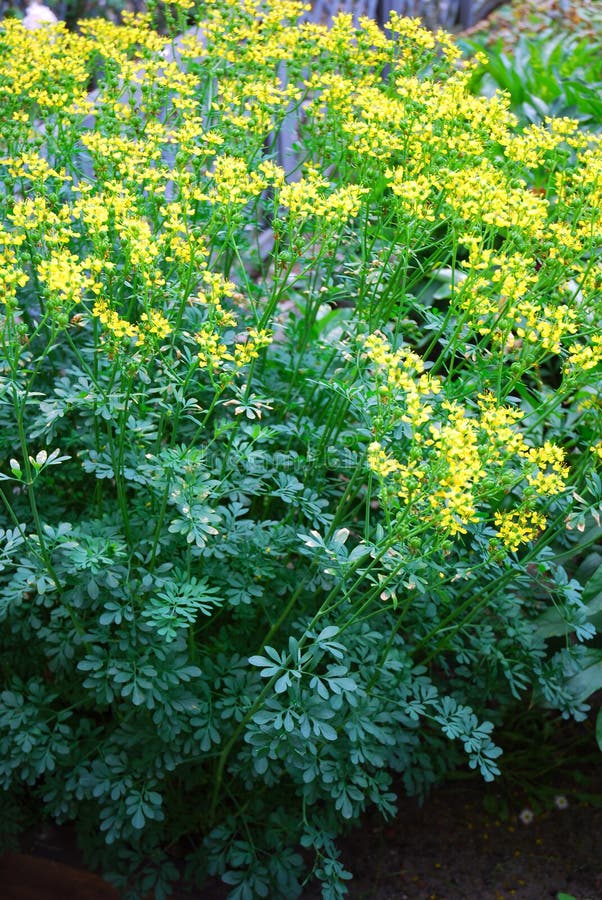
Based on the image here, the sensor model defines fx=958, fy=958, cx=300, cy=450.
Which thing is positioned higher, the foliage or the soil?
the foliage

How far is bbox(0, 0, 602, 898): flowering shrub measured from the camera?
213cm

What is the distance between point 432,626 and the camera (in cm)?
277

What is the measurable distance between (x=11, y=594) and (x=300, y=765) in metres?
0.83

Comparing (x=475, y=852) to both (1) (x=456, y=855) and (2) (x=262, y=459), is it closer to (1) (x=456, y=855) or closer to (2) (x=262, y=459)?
(1) (x=456, y=855)

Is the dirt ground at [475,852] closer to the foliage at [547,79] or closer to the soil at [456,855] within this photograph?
the soil at [456,855]

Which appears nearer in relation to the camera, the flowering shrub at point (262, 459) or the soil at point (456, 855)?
the flowering shrub at point (262, 459)

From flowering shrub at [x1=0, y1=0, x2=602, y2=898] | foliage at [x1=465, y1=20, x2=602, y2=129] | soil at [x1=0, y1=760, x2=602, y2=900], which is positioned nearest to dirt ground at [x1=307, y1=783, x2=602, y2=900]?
soil at [x1=0, y1=760, x2=602, y2=900]

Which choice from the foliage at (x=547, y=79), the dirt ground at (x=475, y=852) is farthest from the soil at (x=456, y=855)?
the foliage at (x=547, y=79)

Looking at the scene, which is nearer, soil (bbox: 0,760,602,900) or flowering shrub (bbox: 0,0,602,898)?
flowering shrub (bbox: 0,0,602,898)

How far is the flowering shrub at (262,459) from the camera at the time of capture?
213 centimetres

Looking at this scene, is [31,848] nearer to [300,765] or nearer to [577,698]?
[300,765]

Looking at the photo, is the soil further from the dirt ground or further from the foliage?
the foliage

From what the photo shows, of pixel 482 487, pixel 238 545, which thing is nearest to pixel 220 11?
pixel 238 545

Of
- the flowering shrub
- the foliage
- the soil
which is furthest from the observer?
the foliage
